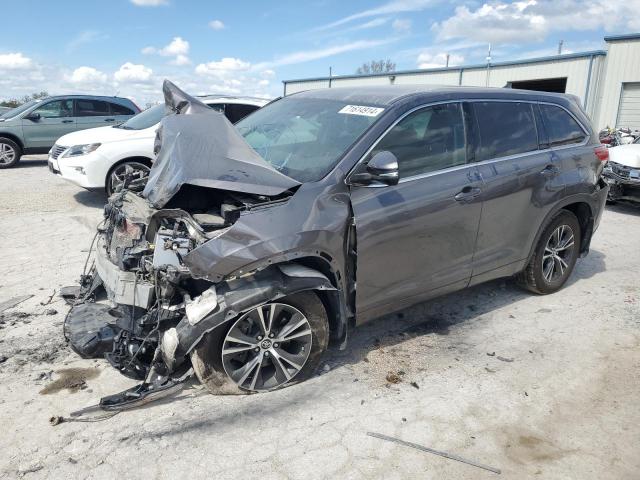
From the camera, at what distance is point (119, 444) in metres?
2.87

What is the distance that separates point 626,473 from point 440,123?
102 inches

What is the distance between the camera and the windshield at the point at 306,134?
11.8ft

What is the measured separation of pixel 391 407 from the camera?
331 centimetres

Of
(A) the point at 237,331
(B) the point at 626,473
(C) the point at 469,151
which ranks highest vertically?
(C) the point at 469,151

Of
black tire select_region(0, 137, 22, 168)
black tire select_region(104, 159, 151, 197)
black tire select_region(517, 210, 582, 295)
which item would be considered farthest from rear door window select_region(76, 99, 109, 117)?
black tire select_region(517, 210, 582, 295)

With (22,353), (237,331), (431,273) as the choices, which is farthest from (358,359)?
(22,353)

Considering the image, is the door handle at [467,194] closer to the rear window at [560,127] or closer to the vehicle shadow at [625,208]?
the rear window at [560,127]

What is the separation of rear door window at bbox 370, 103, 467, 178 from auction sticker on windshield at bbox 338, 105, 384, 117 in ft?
0.62

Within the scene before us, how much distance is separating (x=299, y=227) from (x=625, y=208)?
9.34 metres

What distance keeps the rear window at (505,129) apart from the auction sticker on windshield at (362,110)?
980mm

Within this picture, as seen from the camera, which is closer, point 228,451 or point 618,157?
point 228,451

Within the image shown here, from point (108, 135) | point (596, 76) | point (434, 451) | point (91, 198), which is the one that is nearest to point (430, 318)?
point (434, 451)

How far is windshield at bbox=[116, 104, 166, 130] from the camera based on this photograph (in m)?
8.84

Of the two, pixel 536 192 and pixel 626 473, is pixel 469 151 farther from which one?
pixel 626 473
